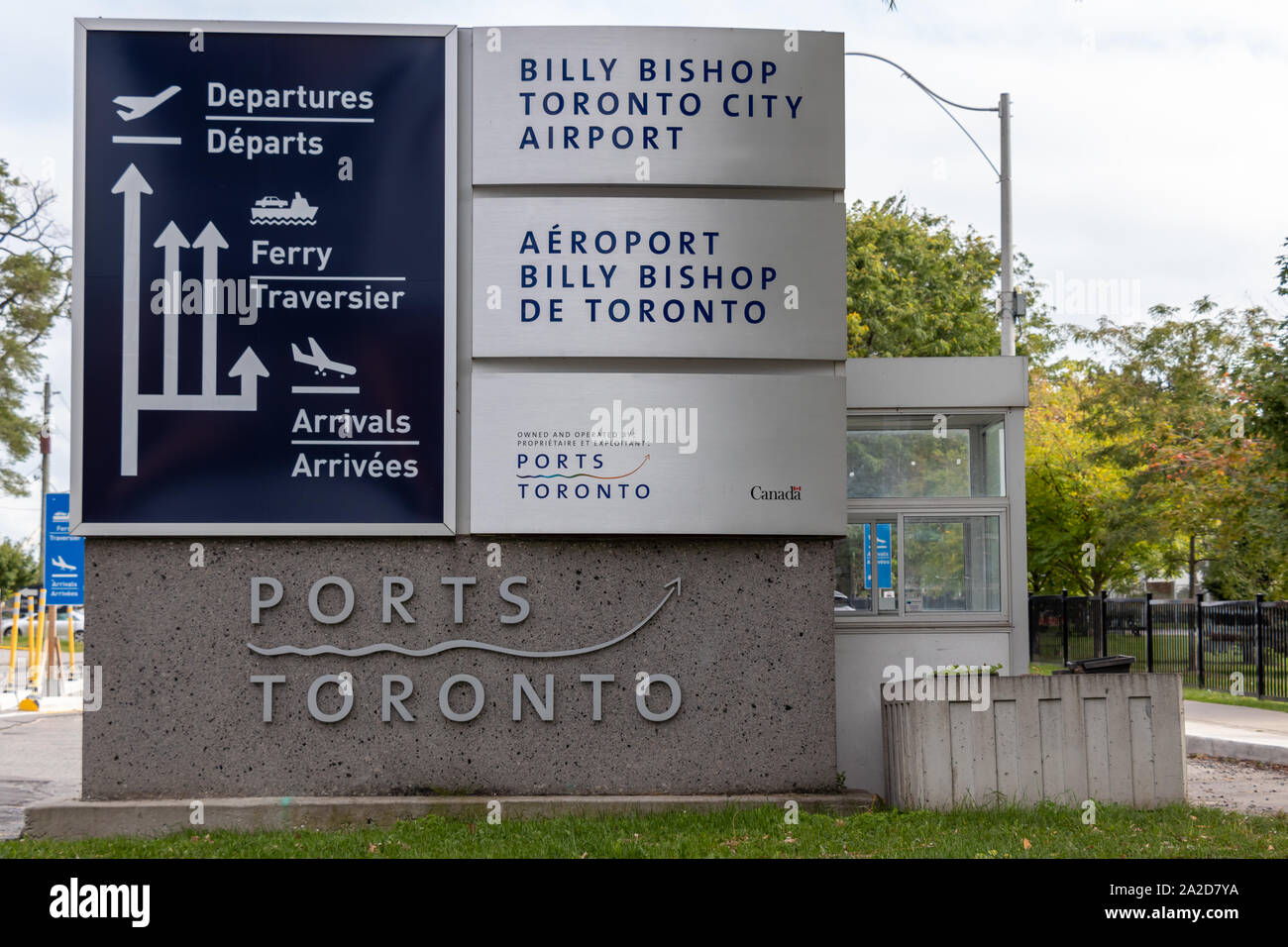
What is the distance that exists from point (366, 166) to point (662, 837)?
5163 mm

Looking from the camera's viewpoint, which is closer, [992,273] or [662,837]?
[662,837]

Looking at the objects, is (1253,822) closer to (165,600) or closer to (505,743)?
(505,743)

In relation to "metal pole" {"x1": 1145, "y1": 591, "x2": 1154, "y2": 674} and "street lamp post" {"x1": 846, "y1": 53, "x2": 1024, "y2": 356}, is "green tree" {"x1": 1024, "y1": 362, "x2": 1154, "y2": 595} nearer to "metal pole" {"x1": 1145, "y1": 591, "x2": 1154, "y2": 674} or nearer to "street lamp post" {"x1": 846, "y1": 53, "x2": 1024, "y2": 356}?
"metal pole" {"x1": 1145, "y1": 591, "x2": 1154, "y2": 674}

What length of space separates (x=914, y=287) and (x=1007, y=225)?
17.7 m

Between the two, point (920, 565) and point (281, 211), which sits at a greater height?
point (281, 211)

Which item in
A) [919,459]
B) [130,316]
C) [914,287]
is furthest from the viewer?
[914,287]

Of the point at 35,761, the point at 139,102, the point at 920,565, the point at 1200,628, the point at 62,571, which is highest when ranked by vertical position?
the point at 139,102

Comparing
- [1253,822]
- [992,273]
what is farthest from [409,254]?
[992,273]

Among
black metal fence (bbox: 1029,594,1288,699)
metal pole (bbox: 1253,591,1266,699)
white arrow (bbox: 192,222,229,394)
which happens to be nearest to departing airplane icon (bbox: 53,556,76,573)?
white arrow (bbox: 192,222,229,394)

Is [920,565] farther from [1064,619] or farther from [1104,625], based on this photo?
[1064,619]

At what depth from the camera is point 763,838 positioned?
7602 millimetres

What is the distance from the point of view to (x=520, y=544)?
8.63 metres

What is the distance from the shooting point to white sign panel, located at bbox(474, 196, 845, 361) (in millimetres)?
8695

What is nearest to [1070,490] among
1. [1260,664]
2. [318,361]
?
[1260,664]
